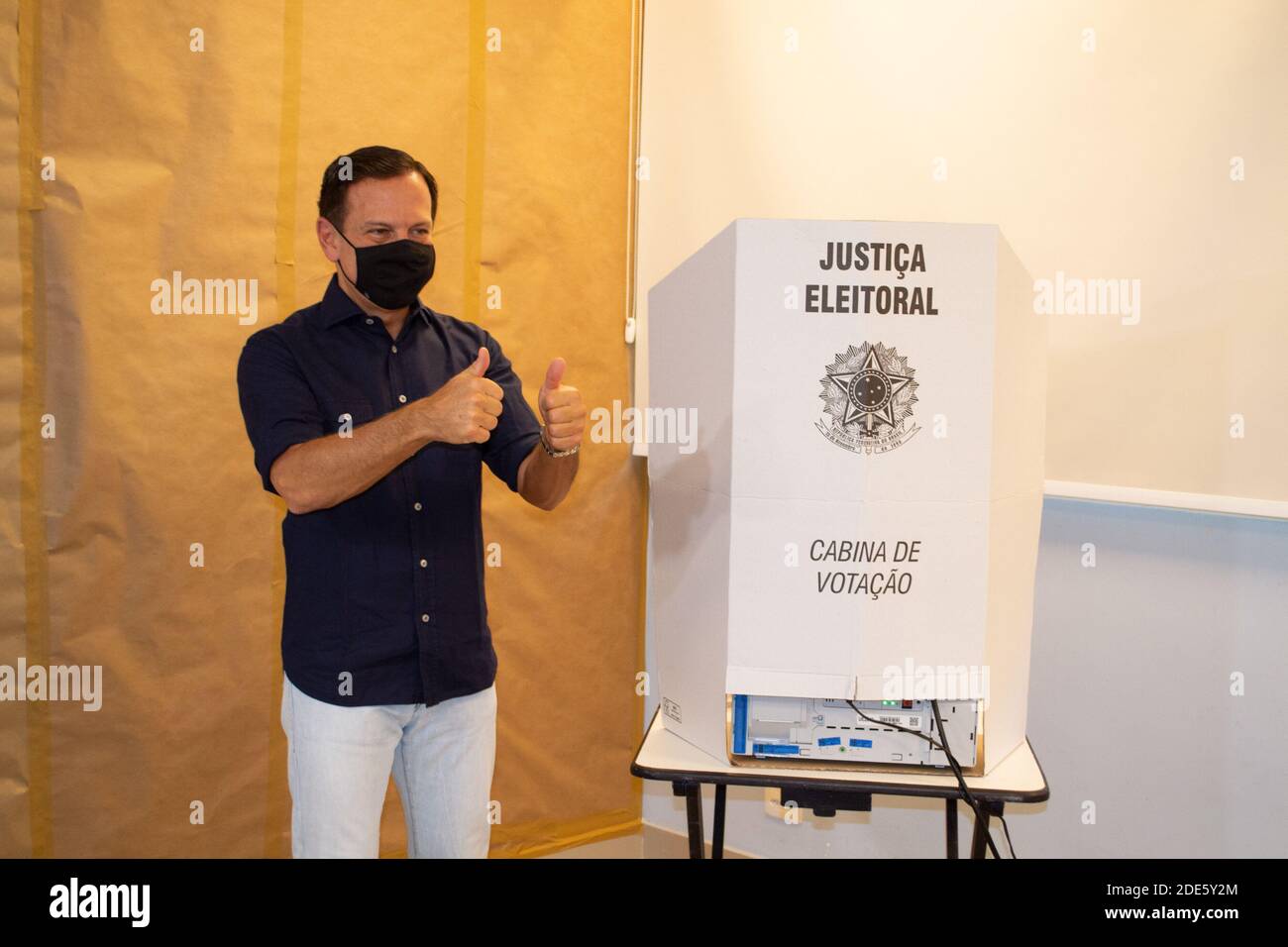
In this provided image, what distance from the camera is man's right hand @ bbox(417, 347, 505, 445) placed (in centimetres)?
150

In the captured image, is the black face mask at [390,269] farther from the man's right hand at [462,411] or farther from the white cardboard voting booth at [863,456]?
the white cardboard voting booth at [863,456]

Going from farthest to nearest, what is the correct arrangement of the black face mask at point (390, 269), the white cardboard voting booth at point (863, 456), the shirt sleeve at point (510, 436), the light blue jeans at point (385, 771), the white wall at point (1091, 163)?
the white wall at point (1091, 163) → the shirt sleeve at point (510, 436) → the black face mask at point (390, 269) → the light blue jeans at point (385, 771) → the white cardboard voting booth at point (863, 456)

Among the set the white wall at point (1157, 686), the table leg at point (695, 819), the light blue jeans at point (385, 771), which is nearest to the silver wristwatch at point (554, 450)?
the light blue jeans at point (385, 771)

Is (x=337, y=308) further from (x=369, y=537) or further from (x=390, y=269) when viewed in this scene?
(x=369, y=537)

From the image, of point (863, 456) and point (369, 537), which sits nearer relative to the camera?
point (863, 456)

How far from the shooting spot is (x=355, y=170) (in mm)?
1729

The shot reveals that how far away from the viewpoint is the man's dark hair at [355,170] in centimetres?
173

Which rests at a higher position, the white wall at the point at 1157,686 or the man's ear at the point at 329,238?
the man's ear at the point at 329,238

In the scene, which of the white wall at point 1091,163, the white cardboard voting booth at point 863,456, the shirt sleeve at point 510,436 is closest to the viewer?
the white cardboard voting booth at point 863,456

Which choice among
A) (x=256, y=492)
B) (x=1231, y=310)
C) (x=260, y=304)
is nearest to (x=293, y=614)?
(x=256, y=492)

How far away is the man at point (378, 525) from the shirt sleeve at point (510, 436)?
0.05 metres

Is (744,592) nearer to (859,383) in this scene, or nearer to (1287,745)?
(859,383)

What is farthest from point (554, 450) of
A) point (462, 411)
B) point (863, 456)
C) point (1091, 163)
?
point (1091, 163)

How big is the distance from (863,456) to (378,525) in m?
0.77
